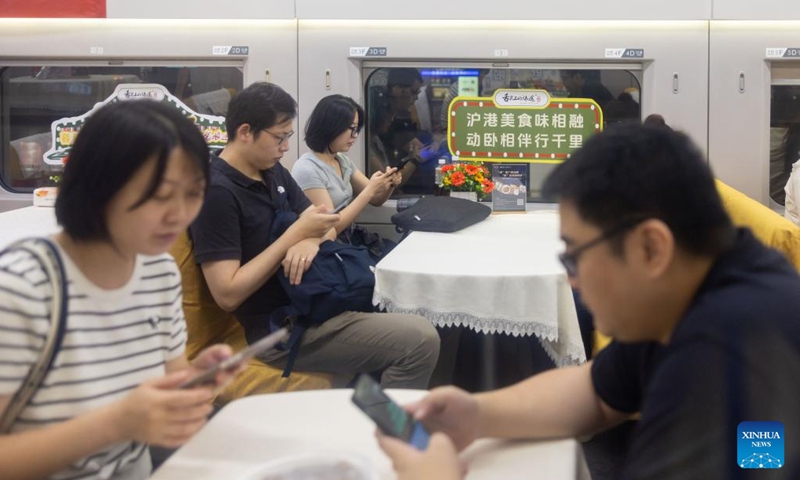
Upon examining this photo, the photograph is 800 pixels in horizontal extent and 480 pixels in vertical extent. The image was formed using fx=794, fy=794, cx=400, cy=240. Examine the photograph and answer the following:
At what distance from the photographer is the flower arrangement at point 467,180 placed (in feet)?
14.0

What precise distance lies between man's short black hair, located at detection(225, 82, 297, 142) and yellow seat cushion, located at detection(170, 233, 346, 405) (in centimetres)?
47

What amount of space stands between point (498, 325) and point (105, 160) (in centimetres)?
165

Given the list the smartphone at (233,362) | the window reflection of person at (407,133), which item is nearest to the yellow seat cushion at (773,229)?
the smartphone at (233,362)

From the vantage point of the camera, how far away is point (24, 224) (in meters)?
3.41

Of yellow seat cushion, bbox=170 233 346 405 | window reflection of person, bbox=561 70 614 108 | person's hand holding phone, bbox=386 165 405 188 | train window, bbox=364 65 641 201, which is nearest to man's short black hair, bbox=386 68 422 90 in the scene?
train window, bbox=364 65 641 201

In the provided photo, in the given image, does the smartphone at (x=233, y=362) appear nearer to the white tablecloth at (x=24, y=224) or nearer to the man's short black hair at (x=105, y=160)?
the man's short black hair at (x=105, y=160)

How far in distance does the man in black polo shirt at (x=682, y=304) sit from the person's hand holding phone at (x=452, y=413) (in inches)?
6.5

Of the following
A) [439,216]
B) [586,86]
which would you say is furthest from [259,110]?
[586,86]

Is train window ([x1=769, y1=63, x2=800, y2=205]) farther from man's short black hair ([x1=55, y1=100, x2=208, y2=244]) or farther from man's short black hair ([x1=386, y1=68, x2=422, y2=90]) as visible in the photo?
man's short black hair ([x1=55, y1=100, x2=208, y2=244])

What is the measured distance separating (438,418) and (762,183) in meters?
3.58

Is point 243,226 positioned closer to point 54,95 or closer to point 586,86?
point 586,86

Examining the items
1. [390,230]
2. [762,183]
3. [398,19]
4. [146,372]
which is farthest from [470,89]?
[146,372]

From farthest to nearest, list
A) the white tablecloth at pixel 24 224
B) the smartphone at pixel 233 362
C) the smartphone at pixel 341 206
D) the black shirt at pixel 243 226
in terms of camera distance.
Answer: the smartphone at pixel 341 206 < the white tablecloth at pixel 24 224 < the black shirt at pixel 243 226 < the smartphone at pixel 233 362

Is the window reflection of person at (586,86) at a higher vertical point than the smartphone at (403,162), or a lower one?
higher
